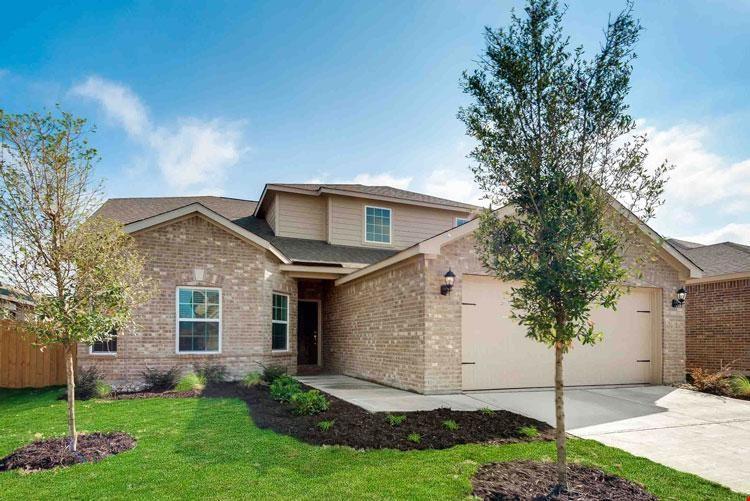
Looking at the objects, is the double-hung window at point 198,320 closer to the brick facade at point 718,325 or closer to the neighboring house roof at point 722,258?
the neighboring house roof at point 722,258

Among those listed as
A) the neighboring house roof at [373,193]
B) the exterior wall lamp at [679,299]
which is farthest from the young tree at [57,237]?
the exterior wall lamp at [679,299]

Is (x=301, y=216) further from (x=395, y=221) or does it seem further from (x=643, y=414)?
(x=643, y=414)

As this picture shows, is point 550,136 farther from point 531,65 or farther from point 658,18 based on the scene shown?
point 658,18

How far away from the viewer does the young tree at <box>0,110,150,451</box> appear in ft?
18.9

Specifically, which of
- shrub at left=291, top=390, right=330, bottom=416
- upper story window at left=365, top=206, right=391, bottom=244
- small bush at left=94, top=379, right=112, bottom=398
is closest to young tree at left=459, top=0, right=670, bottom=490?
shrub at left=291, top=390, right=330, bottom=416

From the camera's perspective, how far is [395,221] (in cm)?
1642

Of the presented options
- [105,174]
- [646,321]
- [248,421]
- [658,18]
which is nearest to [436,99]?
[658,18]

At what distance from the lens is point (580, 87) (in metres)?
5.04

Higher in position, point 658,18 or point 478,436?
point 658,18

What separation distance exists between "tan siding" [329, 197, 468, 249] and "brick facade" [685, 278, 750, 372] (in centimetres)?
769

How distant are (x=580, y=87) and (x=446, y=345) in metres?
5.86

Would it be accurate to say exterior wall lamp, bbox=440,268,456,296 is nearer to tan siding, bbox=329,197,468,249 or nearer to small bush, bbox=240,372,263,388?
small bush, bbox=240,372,263,388

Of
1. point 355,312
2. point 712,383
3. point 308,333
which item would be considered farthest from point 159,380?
point 712,383

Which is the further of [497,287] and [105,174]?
[497,287]
